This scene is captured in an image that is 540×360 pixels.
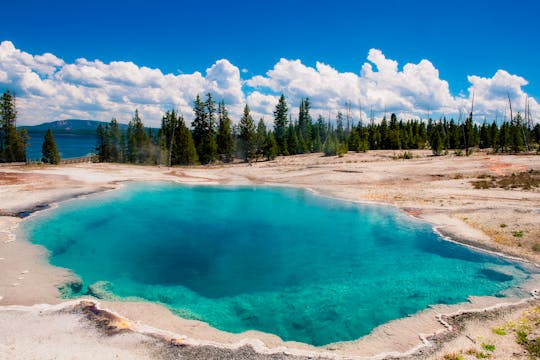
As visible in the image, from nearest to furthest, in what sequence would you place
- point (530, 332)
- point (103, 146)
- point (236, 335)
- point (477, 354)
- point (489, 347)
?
point (477, 354)
point (489, 347)
point (530, 332)
point (236, 335)
point (103, 146)

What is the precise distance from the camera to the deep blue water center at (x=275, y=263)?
50.3 ft

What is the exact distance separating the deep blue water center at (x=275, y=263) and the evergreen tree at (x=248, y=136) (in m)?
45.1

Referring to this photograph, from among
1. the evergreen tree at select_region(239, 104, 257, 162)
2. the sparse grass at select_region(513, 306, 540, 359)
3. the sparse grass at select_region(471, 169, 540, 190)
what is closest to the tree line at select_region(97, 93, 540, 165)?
the evergreen tree at select_region(239, 104, 257, 162)

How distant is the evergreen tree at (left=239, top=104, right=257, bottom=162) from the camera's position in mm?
80188

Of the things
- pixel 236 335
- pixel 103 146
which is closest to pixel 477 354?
pixel 236 335

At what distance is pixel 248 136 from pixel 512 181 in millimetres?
53509

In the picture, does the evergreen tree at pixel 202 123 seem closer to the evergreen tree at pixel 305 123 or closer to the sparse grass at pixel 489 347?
the evergreen tree at pixel 305 123

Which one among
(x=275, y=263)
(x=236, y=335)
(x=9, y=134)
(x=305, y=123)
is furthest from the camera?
(x=305, y=123)

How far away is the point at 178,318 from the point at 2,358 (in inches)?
226

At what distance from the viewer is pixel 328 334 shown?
13.5 m

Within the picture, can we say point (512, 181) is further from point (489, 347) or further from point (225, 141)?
point (225, 141)

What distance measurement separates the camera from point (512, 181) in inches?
1646

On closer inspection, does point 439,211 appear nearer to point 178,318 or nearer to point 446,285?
point 446,285

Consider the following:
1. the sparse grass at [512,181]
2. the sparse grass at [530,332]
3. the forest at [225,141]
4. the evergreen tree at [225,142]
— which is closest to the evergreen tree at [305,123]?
the forest at [225,141]
